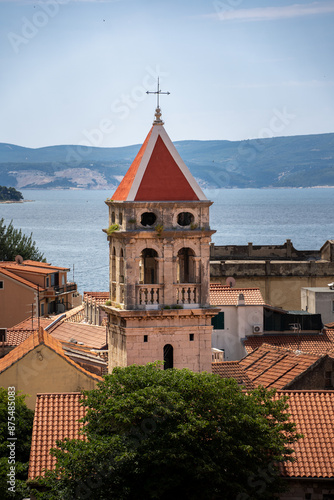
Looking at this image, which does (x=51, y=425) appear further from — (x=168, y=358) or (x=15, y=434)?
(x=168, y=358)

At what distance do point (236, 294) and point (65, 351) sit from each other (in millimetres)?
16900

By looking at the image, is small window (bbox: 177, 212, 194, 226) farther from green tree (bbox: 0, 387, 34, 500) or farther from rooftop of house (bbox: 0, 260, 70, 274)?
rooftop of house (bbox: 0, 260, 70, 274)

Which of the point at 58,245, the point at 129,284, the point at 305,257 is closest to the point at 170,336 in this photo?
the point at 129,284

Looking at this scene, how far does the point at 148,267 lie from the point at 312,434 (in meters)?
7.01

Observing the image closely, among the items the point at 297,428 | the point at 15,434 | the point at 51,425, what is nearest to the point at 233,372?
the point at 15,434

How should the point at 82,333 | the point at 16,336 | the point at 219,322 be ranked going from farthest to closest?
the point at 219,322 < the point at 82,333 < the point at 16,336

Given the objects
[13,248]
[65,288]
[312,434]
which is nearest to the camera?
[312,434]

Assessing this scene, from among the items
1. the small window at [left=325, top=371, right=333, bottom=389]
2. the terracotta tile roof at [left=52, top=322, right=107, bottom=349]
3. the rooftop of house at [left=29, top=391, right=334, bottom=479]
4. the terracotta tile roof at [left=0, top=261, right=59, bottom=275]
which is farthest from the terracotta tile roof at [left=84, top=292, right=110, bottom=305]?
the rooftop of house at [left=29, top=391, right=334, bottom=479]

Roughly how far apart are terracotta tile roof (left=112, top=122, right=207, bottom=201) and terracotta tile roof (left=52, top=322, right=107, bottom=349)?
1337cm

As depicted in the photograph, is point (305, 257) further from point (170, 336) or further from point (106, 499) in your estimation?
point (106, 499)

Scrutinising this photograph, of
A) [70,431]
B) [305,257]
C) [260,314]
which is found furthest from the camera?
[305,257]

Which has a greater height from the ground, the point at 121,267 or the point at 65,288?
the point at 121,267

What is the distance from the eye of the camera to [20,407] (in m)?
33.2

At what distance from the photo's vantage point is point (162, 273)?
104ft
